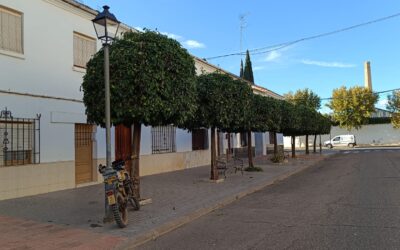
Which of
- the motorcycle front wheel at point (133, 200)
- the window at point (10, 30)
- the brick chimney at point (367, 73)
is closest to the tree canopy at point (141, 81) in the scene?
the motorcycle front wheel at point (133, 200)

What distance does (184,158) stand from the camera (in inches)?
859

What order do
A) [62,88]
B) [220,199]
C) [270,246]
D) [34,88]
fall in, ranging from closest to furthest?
1. [270,246]
2. [220,199]
3. [34,88]
4. [62,88]

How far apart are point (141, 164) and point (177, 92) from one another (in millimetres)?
8286

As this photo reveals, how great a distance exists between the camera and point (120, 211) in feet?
27.0

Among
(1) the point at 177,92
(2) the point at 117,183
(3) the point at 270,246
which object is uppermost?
(1) the point at 177,92

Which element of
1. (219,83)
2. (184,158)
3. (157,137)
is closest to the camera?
(219,83)

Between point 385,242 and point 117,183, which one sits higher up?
point 117,183

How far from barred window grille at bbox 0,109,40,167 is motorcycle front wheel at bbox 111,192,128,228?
16.4 ft

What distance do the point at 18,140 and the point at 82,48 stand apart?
13.4 ft

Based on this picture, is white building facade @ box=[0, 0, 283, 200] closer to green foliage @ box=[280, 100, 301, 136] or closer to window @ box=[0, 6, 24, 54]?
window @ box=[0, 6, 24, 54]

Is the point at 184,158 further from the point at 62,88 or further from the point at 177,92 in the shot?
the point at 177,92

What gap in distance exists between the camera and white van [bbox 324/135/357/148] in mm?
59297

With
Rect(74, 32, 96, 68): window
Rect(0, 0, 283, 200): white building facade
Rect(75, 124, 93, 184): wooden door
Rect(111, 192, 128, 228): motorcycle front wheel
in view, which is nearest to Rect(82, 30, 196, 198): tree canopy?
Rect(111, 192, 128, 228): motorcycle front wheel

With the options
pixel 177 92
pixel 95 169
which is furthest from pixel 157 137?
pixel 177 92
